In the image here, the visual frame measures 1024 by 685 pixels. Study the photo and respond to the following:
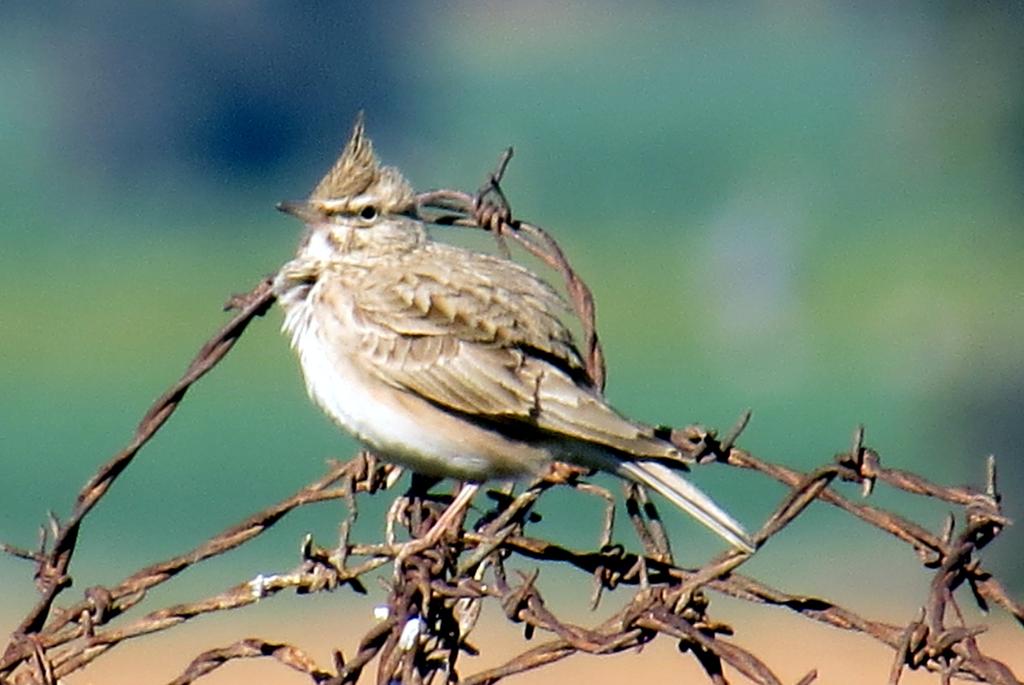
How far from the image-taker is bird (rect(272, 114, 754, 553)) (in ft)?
19.6

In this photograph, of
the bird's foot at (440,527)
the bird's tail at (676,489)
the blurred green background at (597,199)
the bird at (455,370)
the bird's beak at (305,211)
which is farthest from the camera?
the blurred green background at (597,199)

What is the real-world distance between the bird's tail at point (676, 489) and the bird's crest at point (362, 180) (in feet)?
4.94

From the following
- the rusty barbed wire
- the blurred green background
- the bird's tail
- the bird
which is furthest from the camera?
the blurred green background

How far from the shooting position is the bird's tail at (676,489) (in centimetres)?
552

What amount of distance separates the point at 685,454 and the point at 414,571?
0.88m

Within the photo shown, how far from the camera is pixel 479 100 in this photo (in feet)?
118

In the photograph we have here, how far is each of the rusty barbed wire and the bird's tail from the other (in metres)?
0.20

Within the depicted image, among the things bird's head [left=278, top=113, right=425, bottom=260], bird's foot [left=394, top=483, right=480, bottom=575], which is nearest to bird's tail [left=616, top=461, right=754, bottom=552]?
bird's foot [left=394, top=483, right=480, bottom=575]

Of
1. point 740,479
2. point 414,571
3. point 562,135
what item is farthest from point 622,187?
point 414,571

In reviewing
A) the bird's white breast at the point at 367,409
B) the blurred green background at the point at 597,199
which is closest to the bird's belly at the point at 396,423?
the bird's white breast at the point at 367,409

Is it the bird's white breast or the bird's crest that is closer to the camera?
the bird's white breast

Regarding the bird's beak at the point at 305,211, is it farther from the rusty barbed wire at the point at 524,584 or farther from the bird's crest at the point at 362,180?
the rusty barbed wire at the point at 524,584

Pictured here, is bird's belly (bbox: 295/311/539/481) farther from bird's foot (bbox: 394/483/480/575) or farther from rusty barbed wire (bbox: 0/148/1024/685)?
rusty barbed wire (bbox: 0/148/1024/685)

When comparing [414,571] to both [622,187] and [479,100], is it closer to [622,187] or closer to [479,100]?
[622,187]
